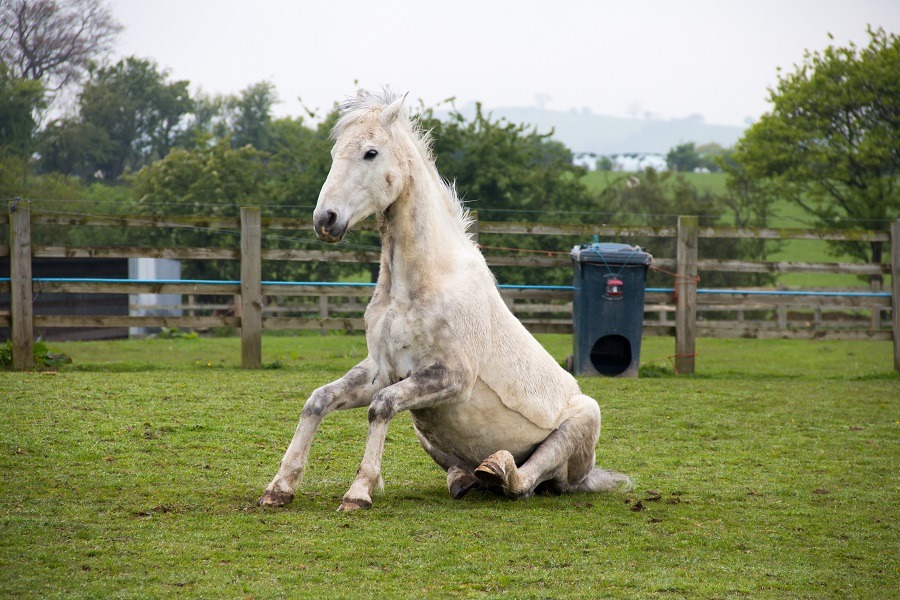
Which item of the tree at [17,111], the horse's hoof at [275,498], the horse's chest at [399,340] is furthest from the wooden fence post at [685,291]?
the tree at [17,111]

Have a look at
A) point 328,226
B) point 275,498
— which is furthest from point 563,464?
point 328,226

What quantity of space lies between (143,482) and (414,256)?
198 cm

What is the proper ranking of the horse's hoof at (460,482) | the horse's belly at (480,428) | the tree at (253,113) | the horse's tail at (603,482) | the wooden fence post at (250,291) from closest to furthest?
1. the horse's belly at (480,428)
2. the horse's hoof at (460,482)
3. the horse's tail at (603,482)
4. the wooden fence post at (250,291)
5. the tree at (253,113)

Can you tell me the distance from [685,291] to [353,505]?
7.85 meters

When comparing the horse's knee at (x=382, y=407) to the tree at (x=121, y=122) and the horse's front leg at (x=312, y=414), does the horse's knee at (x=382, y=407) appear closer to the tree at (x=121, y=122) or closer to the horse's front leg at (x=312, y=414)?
the horse's front leg at (x=312, y=414)

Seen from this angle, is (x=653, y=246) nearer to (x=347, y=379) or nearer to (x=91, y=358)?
(x=91, y=358)

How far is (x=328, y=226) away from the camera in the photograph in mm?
4438

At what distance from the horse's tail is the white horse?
66 millimetres

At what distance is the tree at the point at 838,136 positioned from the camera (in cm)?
3097

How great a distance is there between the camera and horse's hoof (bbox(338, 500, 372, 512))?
455 cm

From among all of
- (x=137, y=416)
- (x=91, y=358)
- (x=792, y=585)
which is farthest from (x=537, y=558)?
(x=91, y=358)

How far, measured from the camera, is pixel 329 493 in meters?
5.06

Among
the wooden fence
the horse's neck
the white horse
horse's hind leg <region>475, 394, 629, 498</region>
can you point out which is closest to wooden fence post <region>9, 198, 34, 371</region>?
the wooden fence

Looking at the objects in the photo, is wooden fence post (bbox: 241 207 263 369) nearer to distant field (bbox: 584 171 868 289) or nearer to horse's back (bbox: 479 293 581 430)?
horse's back (bbox: 479 293 581 430)
